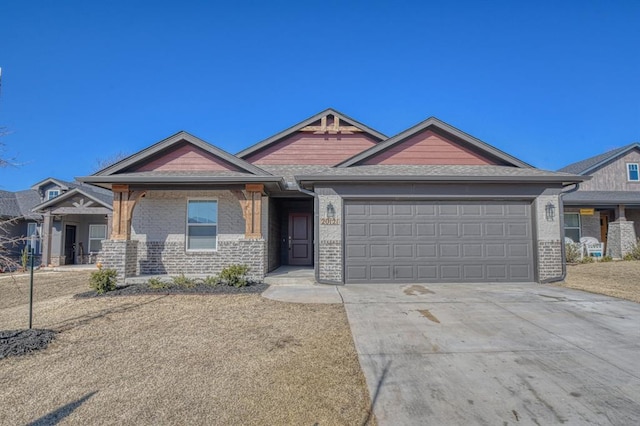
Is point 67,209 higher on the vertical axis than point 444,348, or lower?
A: higher

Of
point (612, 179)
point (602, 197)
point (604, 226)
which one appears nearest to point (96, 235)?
point (602, 197)

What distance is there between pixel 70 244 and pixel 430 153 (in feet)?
60.3

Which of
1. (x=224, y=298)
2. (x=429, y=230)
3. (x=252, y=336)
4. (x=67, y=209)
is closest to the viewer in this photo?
(x=252, y=336)

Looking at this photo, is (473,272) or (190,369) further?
(473,272)

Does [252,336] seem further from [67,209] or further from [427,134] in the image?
[67,209]

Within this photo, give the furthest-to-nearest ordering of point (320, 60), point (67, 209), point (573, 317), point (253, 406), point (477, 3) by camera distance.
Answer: point (67, 209)
point (320, 60)
point (477, 3)
point (573, 317)
point (253, 406)

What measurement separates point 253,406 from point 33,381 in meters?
2.56

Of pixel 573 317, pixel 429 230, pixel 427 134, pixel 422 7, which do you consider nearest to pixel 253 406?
pixel 573 317

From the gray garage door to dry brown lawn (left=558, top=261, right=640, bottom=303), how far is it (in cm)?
137

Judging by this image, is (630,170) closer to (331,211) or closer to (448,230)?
(448,230)

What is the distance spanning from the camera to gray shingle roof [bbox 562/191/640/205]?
15219 mm

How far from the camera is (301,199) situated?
1316 centimetres

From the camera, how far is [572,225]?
16.0 m

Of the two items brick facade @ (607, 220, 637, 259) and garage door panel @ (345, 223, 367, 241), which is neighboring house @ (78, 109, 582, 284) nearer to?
garage door panel @ (345, 223, 367, 241)
